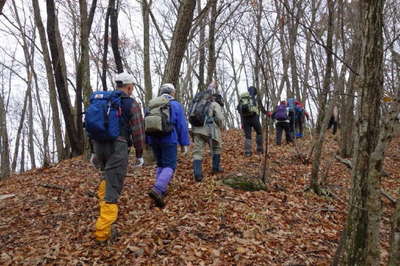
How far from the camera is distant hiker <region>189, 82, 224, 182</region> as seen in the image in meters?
6.17

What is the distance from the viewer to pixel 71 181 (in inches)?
277

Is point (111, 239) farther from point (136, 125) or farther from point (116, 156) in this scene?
point (136, 125)

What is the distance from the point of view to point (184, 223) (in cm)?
442

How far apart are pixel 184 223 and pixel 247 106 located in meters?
4.47

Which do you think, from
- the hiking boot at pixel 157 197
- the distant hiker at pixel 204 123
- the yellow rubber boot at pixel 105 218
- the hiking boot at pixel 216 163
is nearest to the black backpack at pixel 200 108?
the distant hiker at pixel 204 123

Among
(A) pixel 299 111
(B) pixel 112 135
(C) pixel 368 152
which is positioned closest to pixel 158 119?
(B) pixel 112 135

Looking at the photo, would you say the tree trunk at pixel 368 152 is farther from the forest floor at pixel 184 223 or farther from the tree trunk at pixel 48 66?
the tree trunk at pixel 48 66

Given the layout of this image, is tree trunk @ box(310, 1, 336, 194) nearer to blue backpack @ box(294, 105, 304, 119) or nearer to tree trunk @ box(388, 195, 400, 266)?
tree trunk @ box(388, 195, 400, 266)

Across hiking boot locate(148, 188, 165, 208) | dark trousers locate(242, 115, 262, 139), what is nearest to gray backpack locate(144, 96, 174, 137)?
hiking boot locate(148, 188, 165, 208)

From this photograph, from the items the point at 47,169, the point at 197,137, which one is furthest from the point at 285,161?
the point at 47,169

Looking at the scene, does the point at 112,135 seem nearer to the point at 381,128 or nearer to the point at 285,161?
the point at 381,128

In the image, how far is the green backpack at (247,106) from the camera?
8180 mm

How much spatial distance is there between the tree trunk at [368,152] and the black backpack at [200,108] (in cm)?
383

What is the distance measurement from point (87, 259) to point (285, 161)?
604 cm
